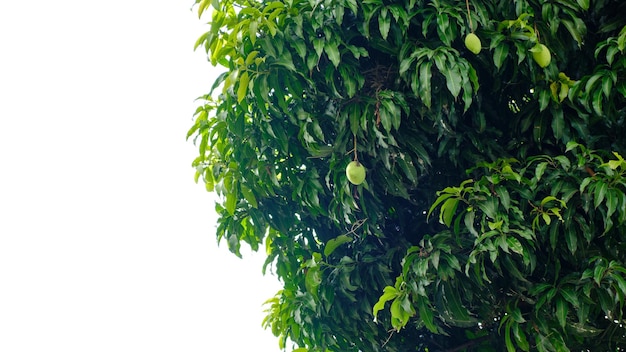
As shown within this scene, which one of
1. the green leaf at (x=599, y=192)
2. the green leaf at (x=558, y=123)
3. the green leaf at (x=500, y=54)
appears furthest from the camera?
the green leaf at (x=558, y=123)

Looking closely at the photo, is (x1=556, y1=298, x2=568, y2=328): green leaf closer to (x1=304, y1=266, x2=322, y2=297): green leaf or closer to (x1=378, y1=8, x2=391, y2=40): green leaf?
(x1=304, y1=266, x2=322, y2=297): green leaf

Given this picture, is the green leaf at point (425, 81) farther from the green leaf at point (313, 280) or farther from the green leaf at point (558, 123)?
the green leaf at point (313, 280)

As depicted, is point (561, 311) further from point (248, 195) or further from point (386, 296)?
point (248, 195)

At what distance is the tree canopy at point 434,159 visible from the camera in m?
2.20

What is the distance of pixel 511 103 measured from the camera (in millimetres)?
2549

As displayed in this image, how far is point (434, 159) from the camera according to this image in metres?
2.50

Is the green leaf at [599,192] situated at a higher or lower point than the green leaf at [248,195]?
lower

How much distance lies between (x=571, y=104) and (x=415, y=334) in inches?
35.8

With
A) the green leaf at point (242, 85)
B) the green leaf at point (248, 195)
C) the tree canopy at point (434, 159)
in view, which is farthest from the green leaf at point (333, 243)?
the green leaf at point (242, 85)

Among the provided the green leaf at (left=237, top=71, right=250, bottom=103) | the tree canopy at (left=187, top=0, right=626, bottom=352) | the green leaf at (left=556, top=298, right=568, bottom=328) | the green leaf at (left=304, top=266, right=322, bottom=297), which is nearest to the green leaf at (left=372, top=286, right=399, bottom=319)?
the tree canopy at (left=187, top=0, right=626, bottom=352)

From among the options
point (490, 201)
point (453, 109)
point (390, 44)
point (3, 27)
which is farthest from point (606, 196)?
point (3, 27)

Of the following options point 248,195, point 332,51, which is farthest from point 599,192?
Result: point 248,195

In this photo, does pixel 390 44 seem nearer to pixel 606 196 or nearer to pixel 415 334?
pixel 606 196

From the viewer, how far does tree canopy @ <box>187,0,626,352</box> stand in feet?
7.23
